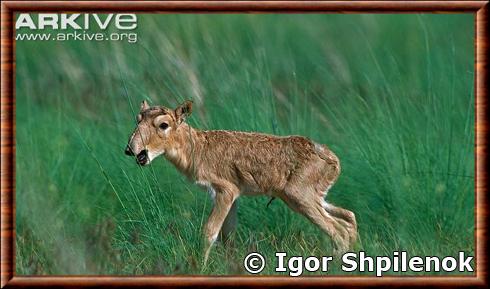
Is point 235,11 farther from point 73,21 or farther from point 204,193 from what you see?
point 204,193

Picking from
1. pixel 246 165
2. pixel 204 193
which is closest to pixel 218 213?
pixel 246 165

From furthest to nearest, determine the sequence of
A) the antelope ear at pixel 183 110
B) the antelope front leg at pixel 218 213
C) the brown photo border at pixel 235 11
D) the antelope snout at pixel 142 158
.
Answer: the antelope ear at pixel 183 110 < the antelope snout at pixel 142 158 < the antelope front leg at pixel 218 213 < the brown photo border at pixel 235 11

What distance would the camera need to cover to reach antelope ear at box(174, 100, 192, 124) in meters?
12.3

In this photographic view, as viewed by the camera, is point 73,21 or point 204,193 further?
point 204,193

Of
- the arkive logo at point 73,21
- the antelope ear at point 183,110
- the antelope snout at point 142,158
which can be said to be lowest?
the antelope snout at point 142,158

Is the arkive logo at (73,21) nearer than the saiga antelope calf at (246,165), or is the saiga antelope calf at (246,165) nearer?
the saiga antelope calf at (246,165)

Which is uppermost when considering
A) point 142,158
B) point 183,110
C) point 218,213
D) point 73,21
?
point 73,21

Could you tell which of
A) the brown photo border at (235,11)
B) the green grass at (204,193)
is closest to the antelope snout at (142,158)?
the green grass at (204,193)

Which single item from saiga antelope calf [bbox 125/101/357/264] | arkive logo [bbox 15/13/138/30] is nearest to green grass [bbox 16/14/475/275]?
saiga antelope calf [bbox 125/101/357/264]

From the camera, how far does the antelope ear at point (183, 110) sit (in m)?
12.3

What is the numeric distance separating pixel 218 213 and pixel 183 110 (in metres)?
1.10

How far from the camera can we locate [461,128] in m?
13.8

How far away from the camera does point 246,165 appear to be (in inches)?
491

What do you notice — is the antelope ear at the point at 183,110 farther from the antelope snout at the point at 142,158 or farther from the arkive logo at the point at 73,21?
the arkive logo at the point at 73,21
